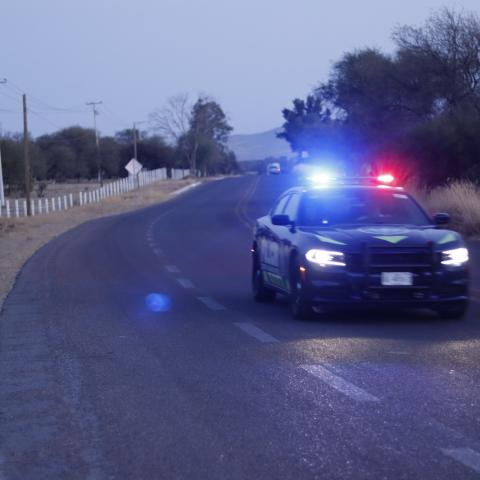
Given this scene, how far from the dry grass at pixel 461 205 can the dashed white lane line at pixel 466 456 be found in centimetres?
1883

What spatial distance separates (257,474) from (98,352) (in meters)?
4.90

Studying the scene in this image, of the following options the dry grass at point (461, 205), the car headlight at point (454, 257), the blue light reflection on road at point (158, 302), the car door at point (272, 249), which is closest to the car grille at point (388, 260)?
the car headlight at point (454, 257)

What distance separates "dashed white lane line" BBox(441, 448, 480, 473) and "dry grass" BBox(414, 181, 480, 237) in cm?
1883

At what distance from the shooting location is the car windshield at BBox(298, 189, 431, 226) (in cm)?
1338

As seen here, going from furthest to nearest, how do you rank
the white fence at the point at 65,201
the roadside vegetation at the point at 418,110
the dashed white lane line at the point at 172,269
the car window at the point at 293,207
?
the white fence at the point at 65,201, the roadside vegetation at the point at 418,110, the dashed white lane line at the point at 172,269, the car window at the point at 293,207

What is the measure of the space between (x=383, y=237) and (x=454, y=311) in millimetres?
1345

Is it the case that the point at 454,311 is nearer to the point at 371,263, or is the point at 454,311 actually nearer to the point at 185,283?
the point at 371,263

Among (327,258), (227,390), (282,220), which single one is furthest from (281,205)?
(227,390)

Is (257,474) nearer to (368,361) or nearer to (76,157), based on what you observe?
(368,361)

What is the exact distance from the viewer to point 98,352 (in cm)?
1088

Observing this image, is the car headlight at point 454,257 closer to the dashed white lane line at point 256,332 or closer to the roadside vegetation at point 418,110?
the dashed white lane line at point 256,332

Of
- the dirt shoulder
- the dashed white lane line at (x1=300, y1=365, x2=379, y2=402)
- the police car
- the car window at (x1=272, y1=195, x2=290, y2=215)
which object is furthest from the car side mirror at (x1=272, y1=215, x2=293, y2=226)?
the dirt shoulder

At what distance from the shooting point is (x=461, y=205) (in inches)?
1037

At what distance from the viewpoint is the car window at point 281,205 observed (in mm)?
14627
